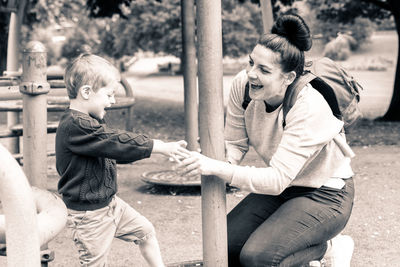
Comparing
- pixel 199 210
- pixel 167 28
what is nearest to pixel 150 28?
pixel 167 28

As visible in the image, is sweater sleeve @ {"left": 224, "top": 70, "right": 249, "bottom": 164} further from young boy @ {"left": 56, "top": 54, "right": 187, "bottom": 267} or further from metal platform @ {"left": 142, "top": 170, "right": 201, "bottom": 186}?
metal platform @ {"left": 142, "top": 170, "right": 201, "bottom": 186}

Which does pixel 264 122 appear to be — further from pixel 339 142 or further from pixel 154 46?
pixel 154 46

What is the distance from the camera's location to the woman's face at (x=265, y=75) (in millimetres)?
2855

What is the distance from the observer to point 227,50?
32.0 meters

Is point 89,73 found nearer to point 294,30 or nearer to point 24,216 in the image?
point 294,30

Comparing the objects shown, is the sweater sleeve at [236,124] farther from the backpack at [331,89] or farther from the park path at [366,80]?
the park path at [366,80]

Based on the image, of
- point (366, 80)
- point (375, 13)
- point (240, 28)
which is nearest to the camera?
point (375, 13)

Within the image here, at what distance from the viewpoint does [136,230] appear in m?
3.26

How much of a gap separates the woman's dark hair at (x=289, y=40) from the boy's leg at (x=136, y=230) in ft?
3.29

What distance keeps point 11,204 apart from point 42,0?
21212 millimetres

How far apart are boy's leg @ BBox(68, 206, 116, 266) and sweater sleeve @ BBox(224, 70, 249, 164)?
67 cm

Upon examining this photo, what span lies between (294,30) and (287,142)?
1.56ft

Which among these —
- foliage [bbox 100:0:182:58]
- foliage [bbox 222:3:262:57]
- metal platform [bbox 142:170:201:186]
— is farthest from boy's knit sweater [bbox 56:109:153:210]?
foliage [bbox 222:3:262:57]

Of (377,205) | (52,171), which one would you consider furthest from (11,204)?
(52,171)
